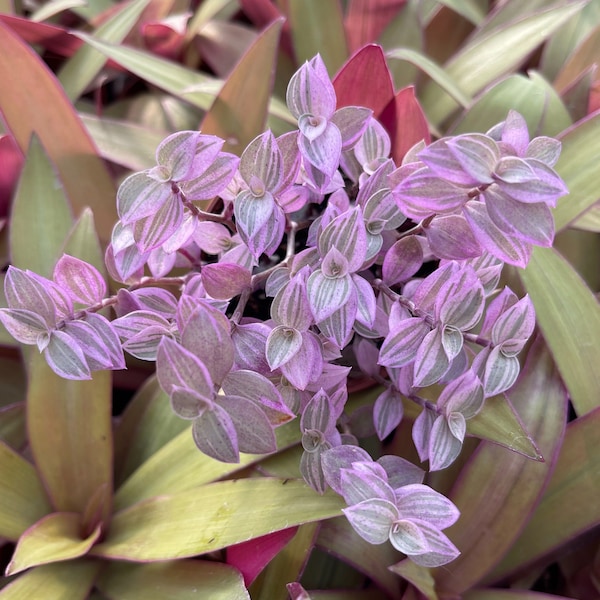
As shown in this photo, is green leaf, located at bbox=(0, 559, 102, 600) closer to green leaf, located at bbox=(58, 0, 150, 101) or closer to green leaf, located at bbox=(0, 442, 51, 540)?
green leaf, located at bbox=(0, 442, 51, 540)

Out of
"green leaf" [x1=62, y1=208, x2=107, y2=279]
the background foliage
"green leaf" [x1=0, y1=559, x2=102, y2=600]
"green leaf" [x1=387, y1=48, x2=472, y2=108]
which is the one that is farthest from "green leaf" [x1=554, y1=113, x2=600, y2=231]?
"green leaf" [x1=0, y1=559, x2=102, y2=600]

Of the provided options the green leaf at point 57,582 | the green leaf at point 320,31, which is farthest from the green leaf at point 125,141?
the green leaf at point 57,582

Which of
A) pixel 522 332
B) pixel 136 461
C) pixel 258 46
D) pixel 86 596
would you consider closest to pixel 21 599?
pixel 86 596

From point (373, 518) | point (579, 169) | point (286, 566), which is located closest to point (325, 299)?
point (373, 518)

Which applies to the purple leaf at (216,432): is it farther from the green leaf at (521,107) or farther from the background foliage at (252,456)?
the green leaf at (521,107)

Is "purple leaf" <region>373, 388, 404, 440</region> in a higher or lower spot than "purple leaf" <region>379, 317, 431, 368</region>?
lower

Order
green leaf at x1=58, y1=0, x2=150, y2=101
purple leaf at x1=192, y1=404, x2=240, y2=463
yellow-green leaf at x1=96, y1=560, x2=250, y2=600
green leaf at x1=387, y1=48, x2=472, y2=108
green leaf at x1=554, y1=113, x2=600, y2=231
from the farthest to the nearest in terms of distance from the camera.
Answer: green leaf at x1=58, y1=0, x2=150, y2=101 → green leaf at x1=387, y1=48, x2=472, y2=108 → green leaf at x1=554, y1=113, x2=600, y2=231 → yellow-green leaf at x1=96, y1=560, x2=250, y2=600 → purple leaf at x1=192, y1=404, x2=240, y2=463

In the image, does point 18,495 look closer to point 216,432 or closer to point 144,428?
point 144,428
